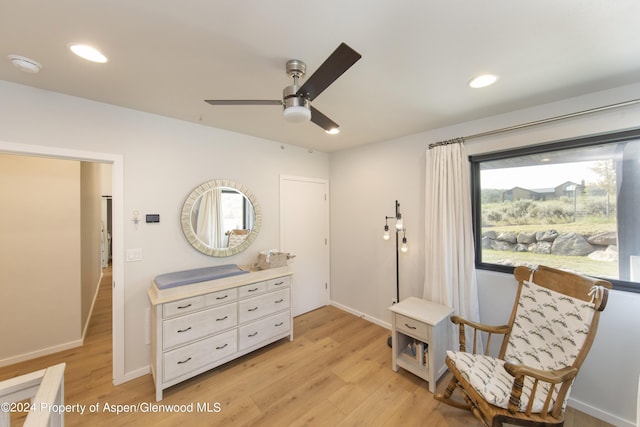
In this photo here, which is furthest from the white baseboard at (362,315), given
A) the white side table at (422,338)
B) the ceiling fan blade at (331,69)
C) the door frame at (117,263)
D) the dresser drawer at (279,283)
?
the ceiling fan blade at (331,69)

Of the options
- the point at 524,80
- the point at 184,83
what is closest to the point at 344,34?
the point at 184,83

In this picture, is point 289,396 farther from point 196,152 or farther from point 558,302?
point 196,152

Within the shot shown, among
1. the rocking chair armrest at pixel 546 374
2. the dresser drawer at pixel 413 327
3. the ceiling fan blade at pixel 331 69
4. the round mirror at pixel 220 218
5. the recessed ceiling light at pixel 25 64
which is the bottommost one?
the dresser drawer at pixel 413 327

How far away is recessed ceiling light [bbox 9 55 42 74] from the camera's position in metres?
1.45

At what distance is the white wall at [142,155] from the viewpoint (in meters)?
1.85

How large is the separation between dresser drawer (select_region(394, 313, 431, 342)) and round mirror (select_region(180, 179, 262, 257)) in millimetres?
1975

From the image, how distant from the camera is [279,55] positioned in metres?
1.45

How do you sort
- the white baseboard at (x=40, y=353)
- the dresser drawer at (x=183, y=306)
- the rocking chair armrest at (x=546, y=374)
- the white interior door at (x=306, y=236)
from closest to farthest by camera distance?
the rocking chair armrest at (x=546, y=374) < the dresser drawer at (x=183, y=306) < the white baseboard at (x=40, y=353) < the white interior door at (x=306, y=236)

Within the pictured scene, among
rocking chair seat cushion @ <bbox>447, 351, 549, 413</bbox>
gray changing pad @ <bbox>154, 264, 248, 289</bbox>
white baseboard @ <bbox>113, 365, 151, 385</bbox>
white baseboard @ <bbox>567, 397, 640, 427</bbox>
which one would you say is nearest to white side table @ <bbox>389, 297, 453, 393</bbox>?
rocking chair seat cushion @ <bbox>447, 351, 549, 413</bbox>

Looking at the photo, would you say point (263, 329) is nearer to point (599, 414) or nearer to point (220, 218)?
point (220, 218)

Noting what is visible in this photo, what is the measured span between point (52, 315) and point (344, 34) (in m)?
4.00

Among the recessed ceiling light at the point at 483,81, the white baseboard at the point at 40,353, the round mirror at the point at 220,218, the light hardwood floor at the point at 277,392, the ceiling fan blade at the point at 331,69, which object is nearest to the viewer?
the ceiling fan blade at the point at 331,69

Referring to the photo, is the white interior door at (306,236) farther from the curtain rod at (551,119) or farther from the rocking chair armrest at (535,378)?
the rocking chair armrest at (535,378)

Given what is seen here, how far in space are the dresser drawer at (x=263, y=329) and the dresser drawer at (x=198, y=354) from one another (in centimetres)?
9
